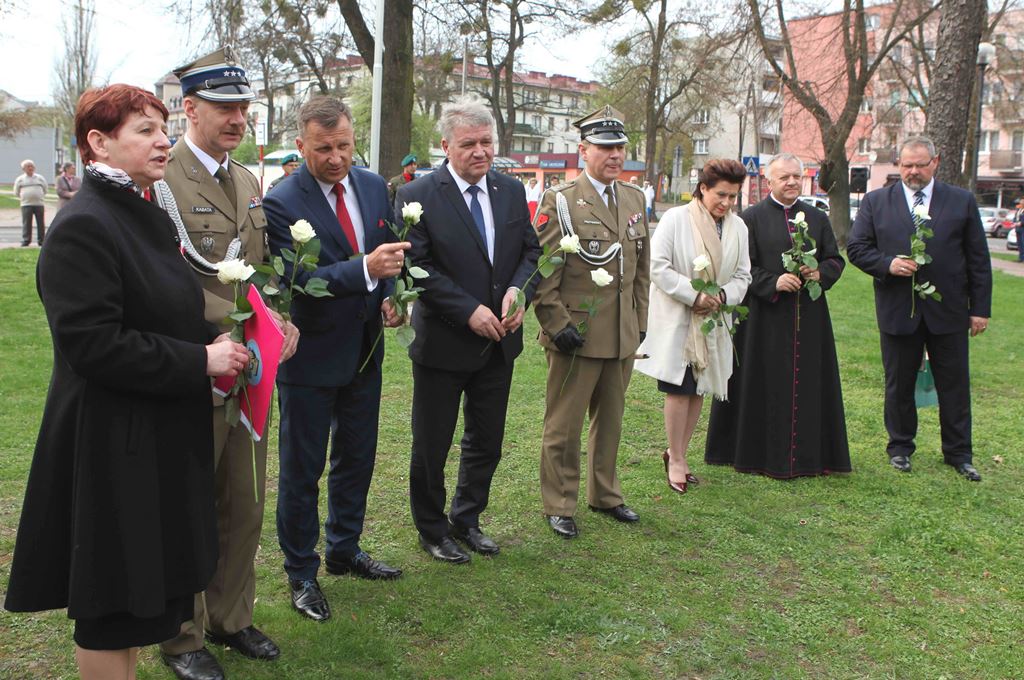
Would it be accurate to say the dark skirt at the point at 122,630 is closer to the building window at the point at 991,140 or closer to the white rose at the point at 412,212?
the white rose at the point at 412,212

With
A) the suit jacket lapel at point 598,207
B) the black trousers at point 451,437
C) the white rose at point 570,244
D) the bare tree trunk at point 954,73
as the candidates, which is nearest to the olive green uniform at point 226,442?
the black trousers at point 451,437

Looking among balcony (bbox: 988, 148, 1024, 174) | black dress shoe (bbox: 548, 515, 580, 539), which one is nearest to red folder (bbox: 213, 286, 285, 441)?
black dress shoe (bbox: 548, 515, 580, 539)

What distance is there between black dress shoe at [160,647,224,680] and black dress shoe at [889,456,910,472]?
492 centimetres

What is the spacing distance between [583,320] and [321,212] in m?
1.70

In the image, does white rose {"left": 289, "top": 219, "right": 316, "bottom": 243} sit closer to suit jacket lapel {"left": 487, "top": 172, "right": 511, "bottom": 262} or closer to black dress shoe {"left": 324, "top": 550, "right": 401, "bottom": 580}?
suit jacket lapel {"left": 487, "top": 172, "right": 511, "bottom": 262}

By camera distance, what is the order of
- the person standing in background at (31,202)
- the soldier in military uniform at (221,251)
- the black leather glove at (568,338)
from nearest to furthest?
1. the soldier in military uniform at (221,251)
2. the black leather glove at (568,338)
3. the person standing in background at (31,202)

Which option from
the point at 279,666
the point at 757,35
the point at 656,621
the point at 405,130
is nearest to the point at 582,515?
the point at 656,621

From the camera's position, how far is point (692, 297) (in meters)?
5.71

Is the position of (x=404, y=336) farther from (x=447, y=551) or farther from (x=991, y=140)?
(x=991, y=140)

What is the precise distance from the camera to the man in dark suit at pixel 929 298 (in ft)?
21.3

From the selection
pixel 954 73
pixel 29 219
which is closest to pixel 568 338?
pixel 954 73

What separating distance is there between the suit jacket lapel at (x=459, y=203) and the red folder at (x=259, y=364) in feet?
5.36

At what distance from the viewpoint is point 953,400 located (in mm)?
6613

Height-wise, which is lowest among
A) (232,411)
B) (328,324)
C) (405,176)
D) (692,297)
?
(232,411)
